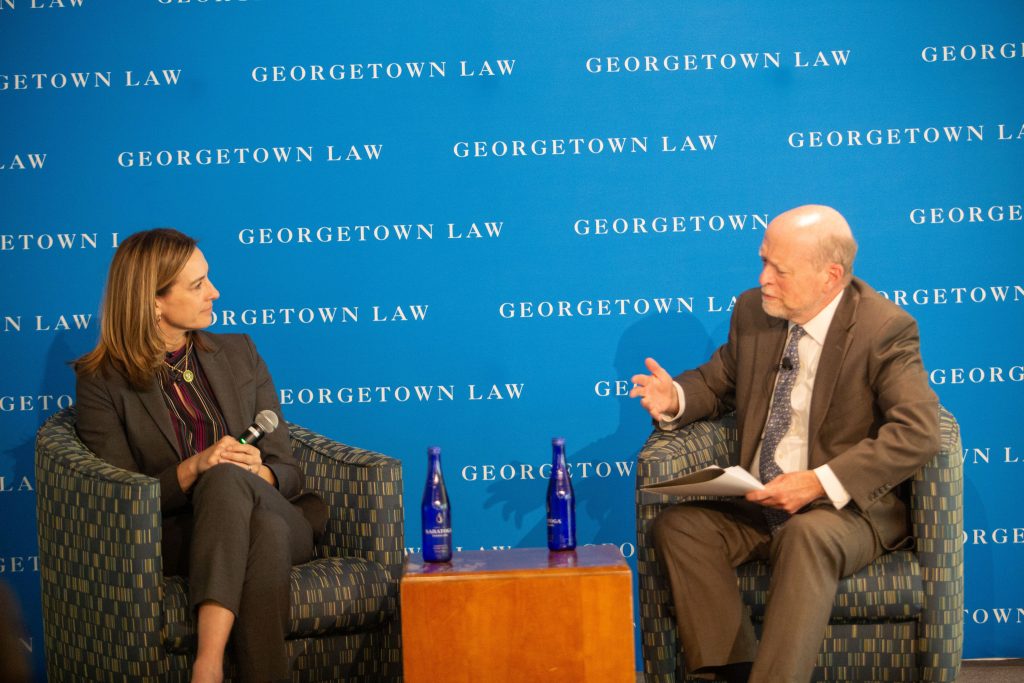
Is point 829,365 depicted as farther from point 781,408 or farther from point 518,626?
point 518,626

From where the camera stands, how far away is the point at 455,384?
4.32 m

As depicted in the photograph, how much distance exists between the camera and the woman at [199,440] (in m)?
3.07

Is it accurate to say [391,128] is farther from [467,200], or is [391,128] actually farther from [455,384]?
[455,384]

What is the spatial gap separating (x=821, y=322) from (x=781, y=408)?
28 cm

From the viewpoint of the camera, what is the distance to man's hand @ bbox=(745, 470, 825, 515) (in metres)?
3.24

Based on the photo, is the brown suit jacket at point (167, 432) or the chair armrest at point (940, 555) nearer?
the chair armrest at point (940, 555)

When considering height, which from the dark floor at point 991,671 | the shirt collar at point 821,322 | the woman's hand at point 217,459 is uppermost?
the shirt collar at point 821,322

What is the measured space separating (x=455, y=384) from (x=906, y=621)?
69.2 inches

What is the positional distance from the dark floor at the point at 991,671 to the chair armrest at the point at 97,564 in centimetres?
184

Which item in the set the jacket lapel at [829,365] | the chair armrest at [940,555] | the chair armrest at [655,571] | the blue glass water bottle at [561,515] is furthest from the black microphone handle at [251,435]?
the chair armrest at [940,555]

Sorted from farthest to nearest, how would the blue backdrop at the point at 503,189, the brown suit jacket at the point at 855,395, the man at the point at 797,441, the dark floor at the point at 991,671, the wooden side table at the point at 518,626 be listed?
the blue backdrop at the point at 503,189, the dark floor at the point at 991,671, the brown suit jacket at the point at 855,395, the man at the point at 797,441, the wooden side table at the point at 518,626

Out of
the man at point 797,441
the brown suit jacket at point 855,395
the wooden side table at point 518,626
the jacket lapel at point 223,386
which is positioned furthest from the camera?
the jacket lapel at point 223,386

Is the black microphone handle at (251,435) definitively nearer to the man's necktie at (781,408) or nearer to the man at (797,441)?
the man at (797,441)

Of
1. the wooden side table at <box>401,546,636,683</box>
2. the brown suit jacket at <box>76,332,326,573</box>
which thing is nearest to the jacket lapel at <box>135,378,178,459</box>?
the brown suit jacket at <box>76,332,326,573</box>
